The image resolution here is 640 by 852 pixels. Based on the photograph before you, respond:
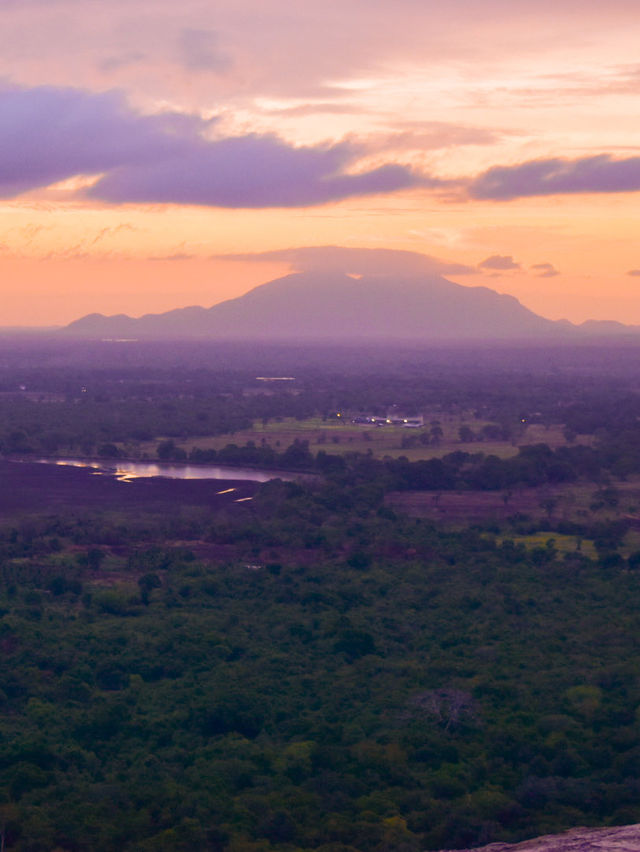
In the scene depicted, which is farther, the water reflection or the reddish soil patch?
the water reflection

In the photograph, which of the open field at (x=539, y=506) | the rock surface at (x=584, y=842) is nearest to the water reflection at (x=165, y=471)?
the open field at (x=539, y=506)

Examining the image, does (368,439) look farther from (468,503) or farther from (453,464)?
(468,503)

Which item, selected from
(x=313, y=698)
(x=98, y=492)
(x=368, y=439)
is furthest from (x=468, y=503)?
(x=313, y=698)

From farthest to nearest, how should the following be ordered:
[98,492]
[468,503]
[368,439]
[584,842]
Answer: [368,439], [98,492], [468,503], [584,842]

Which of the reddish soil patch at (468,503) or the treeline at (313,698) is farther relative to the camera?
the reddish soil patch at (468,503)

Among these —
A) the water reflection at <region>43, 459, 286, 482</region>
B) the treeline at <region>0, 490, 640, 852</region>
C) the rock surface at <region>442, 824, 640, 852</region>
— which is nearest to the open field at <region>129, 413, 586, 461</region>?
the water reflection at <region>43, 459, 286, 482</region>

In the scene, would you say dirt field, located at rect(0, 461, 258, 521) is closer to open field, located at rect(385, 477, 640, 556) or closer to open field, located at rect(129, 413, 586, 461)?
open field, located at rect(385, 477, 640, 556)

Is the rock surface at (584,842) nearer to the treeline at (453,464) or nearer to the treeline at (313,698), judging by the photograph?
the treeline at (313,698)
